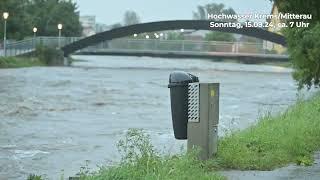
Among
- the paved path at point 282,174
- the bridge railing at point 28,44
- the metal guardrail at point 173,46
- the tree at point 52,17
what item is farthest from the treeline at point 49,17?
the paved path at point 282,174

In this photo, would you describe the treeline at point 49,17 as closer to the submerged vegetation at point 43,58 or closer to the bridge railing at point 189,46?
the submerged vegetation at point 43,58

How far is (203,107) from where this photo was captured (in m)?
9.25

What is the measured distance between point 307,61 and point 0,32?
236 ft

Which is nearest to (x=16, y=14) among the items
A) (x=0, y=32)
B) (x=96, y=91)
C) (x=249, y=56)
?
(x=0, y=32)

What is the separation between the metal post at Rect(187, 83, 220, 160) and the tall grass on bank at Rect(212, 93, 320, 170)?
0.25 meters

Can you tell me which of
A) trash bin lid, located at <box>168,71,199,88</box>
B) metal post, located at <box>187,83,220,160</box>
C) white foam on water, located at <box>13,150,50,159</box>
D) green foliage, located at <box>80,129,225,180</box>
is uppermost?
trash bin lid, located at <box>168,71,199,88</box>

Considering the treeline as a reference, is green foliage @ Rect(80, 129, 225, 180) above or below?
below

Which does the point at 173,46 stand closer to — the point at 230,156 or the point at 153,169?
the point at 230,156

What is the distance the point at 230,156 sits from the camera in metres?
9.70

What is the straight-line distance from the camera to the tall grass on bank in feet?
31.1

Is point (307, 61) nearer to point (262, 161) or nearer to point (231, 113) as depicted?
point (262, 161)

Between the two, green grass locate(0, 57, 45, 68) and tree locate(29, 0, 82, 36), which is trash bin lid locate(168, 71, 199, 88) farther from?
tree locate(29, 0, 82, 36)

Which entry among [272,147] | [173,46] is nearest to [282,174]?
[272,147]

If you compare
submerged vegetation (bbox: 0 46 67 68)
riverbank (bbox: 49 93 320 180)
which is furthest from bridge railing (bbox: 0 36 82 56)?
riverbank (bbox: 49 93 320 180)
